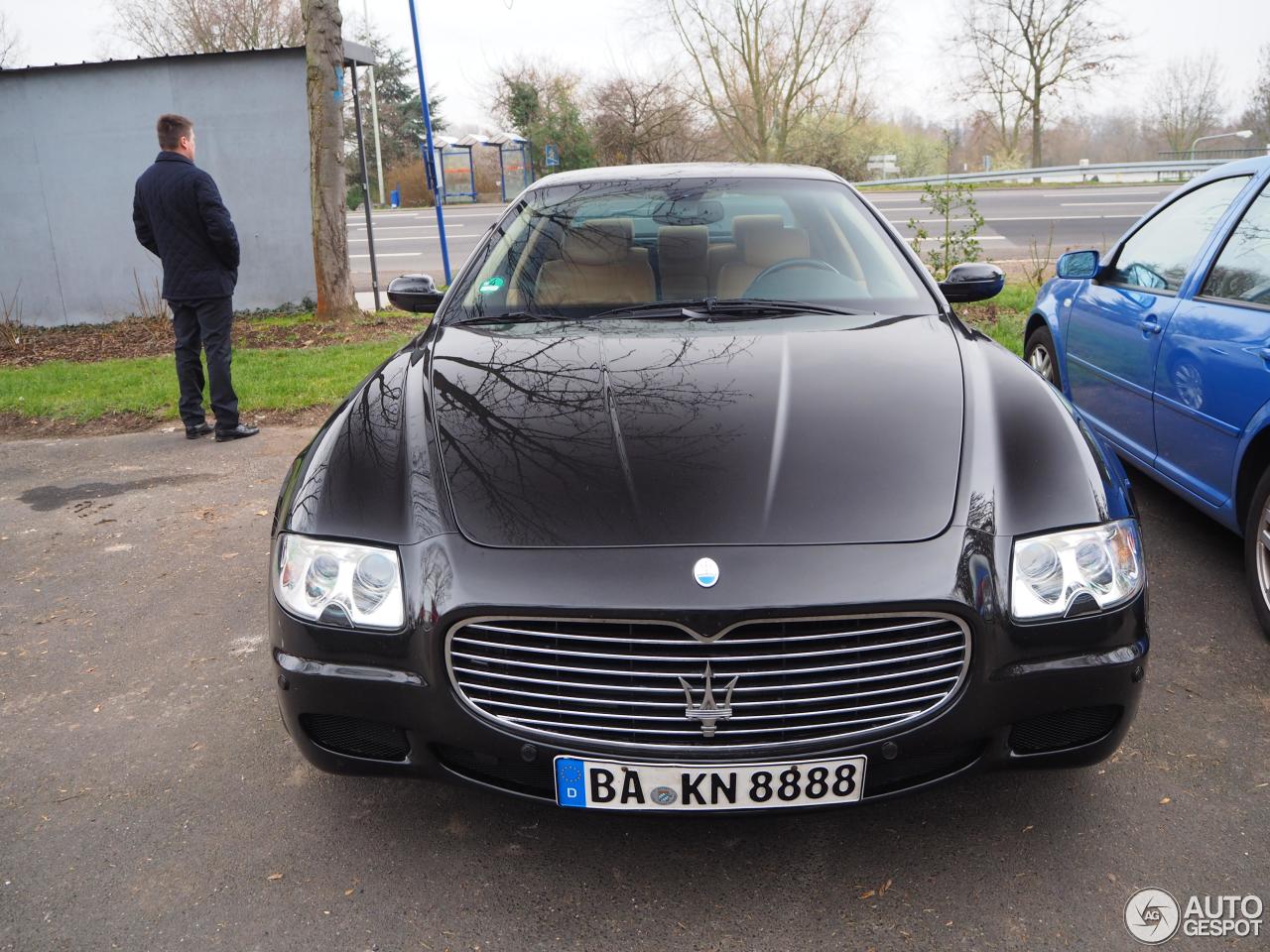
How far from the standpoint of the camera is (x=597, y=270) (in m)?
3.43

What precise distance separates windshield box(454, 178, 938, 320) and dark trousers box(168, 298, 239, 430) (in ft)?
10.4

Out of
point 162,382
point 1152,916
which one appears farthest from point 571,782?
point 162,382

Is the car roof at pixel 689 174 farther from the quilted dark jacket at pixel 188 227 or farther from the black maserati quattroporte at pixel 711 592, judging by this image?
the quilted dark jacket at pixel 188 227

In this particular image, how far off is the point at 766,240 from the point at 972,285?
0.78m

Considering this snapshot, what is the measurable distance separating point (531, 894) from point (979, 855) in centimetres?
99

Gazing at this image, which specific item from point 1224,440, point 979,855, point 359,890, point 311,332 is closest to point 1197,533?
point 1224,440

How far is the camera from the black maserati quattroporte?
196cm

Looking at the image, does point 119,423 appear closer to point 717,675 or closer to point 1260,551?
point 717,675

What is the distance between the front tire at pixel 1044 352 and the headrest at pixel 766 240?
214 centimetres

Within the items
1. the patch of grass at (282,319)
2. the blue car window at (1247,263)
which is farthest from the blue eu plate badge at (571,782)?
the patch of grass at (282,319)

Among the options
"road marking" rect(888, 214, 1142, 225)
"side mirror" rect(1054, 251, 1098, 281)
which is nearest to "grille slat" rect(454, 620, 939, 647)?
"side mirror" rect(1054, 251, 1098, 281)

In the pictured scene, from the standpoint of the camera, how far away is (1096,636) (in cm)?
206

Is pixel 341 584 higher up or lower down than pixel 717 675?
higher up

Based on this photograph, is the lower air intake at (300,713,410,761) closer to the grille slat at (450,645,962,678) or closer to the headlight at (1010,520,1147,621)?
the grille slat at (450,645,962,678)
